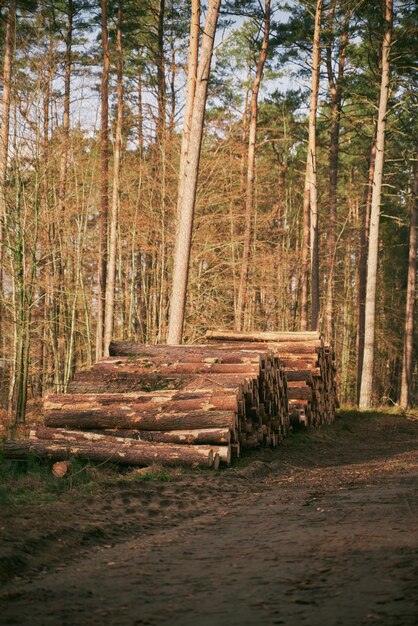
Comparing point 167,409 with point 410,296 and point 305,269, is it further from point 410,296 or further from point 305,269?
point 410,296

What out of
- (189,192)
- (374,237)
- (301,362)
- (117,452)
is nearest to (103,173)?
(374,237)

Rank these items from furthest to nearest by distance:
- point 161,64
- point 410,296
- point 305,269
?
point 410,296 → point 305,269 → point 161,64

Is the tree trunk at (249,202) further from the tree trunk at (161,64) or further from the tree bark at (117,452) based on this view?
the tree bark at (117,452)

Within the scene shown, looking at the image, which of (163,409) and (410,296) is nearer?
(163,409)

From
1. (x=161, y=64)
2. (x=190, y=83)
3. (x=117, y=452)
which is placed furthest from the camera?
(x=161, y=64)

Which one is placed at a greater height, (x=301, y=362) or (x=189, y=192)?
(x=189, y=192)

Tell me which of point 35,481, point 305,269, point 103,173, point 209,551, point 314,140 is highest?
point 314,140

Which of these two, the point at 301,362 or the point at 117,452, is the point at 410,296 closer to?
the point at 301,362

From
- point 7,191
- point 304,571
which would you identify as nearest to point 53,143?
point 7,191

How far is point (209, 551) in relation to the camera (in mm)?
5637

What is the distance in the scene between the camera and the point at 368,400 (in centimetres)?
2391

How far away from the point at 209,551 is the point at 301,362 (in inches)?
470

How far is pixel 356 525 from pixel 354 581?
5.57 feet

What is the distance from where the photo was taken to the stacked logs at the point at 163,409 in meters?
9.81
